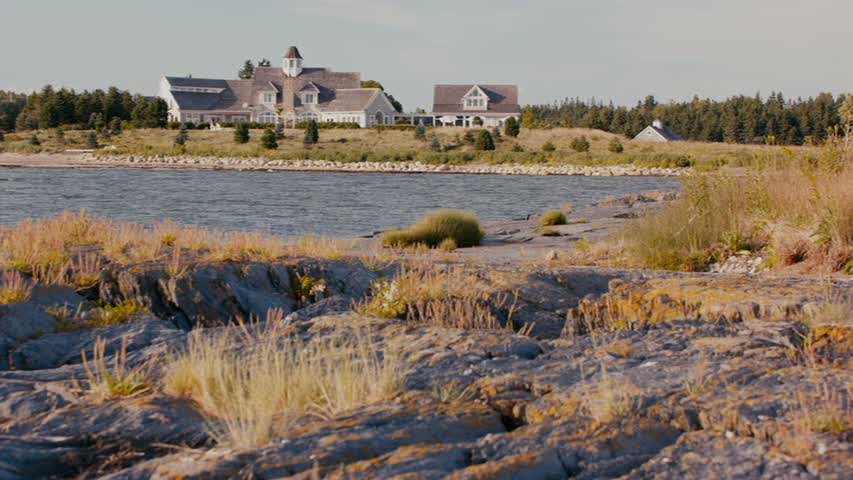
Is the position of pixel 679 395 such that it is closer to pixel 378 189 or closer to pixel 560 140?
pixel 378 189

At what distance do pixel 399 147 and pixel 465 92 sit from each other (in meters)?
23.4

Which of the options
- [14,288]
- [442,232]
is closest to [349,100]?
[442,232]

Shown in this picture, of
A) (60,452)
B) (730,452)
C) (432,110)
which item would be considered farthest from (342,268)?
(432,110)

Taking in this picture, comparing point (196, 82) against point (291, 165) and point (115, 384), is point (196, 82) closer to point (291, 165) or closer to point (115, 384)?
point (291, 165)

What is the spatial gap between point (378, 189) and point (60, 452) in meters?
44.1

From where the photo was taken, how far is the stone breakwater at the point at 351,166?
66625 millimetres

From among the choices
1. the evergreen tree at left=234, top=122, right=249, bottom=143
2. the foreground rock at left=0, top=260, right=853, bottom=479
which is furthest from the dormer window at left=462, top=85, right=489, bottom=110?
the foreground rock at left=0, top=260, right=853, bottom=479

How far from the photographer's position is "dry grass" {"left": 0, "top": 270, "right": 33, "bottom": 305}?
258 inches

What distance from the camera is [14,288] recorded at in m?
6.64

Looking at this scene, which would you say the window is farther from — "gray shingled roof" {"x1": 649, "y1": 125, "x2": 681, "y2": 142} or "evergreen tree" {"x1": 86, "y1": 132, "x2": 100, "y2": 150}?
"gray shingled roof" {"x1": 649, "y1": 125, "x2": 681, "y2": 142}

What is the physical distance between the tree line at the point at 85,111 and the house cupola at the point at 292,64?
49.2 ft

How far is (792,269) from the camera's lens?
1061 centimetres

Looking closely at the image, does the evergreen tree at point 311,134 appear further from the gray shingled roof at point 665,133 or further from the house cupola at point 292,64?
the gray shingled roof at point 665,133

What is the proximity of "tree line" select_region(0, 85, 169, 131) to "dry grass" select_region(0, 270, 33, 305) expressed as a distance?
8495cm
